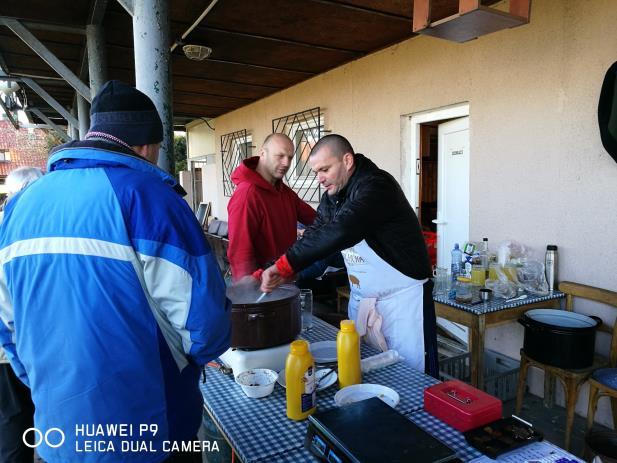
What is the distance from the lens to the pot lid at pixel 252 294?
5.72 ft

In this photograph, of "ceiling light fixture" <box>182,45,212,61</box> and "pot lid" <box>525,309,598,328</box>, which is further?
"ceiling light fixture" <box>182,45,212,61</box>

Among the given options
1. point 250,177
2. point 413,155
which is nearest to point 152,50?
point 250,177

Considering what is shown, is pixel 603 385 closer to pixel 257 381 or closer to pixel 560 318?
pixel 560 318

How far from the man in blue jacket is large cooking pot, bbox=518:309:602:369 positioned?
235 centimetres

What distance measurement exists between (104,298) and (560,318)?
2.92 meters

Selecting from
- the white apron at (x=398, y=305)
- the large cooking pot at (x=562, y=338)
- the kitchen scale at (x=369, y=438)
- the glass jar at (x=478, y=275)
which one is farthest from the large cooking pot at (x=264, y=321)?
the glass jar at (x=478, y=275)

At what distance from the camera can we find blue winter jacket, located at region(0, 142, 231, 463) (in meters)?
1.09

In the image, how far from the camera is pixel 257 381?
1.64m

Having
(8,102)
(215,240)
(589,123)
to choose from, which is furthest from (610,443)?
(8,102)

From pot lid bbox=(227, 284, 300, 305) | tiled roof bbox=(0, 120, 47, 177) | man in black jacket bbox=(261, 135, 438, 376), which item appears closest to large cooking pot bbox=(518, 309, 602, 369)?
man in black jacket bbox=(261, 135, 438, 376)

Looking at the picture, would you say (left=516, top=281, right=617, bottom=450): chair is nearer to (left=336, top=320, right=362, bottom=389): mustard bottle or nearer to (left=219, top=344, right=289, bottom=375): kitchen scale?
(left=336, top=320, right=362, bottom=389): mustard bottle

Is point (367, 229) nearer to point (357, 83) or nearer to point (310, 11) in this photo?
point (310, 11)

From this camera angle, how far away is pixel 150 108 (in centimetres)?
133

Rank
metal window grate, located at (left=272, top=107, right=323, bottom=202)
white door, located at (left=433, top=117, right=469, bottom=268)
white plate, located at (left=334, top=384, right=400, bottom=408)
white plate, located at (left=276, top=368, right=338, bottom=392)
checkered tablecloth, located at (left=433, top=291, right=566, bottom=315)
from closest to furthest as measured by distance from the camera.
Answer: white plate, located at (left=334, top=384, right=400, bottom=408) < white plate, located at (left=276, top=368, right=338, bottom=392) < checkered tablecloth, located at (left=433, top=291, right=566, bottom=315) < white door, located at (left=433, top=117, right=469, bottom=268) < metal window grate, located at (left=272, top=107, right=323, bottom=202)
